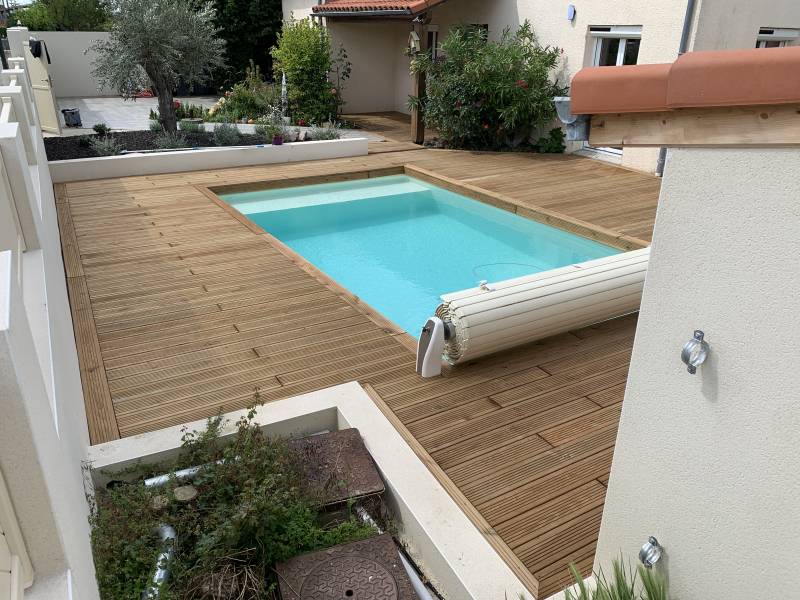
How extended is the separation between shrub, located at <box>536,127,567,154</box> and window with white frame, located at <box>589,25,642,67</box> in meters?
1.29

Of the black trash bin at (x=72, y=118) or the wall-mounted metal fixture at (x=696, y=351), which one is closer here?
the wall-mounted metal fixture at (x=696, y=351)

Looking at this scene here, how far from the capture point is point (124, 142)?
10.5 metres

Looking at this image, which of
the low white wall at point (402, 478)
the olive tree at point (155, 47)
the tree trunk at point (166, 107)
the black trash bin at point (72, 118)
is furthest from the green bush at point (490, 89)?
the low white wall at point (402, 478)

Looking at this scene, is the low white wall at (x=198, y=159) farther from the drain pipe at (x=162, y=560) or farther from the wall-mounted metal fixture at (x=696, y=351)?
the wall-mounted metal fixture at (x=696, y=351)

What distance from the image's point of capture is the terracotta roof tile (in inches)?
53.5

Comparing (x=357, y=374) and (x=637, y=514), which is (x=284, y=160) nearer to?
(x=357, y=374)

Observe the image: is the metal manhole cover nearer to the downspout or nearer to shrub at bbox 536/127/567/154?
the downspout

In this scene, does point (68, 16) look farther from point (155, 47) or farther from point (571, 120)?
point (571, 120)

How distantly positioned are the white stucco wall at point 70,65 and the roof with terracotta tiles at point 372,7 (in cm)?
866

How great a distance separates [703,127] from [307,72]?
12.9 meters

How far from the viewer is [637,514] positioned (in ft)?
7.03

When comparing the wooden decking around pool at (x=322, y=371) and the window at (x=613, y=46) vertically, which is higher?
the window at (x=613, y=46)

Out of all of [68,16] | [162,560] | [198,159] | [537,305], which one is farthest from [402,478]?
[68,16]

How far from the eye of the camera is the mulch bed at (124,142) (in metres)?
9.65
